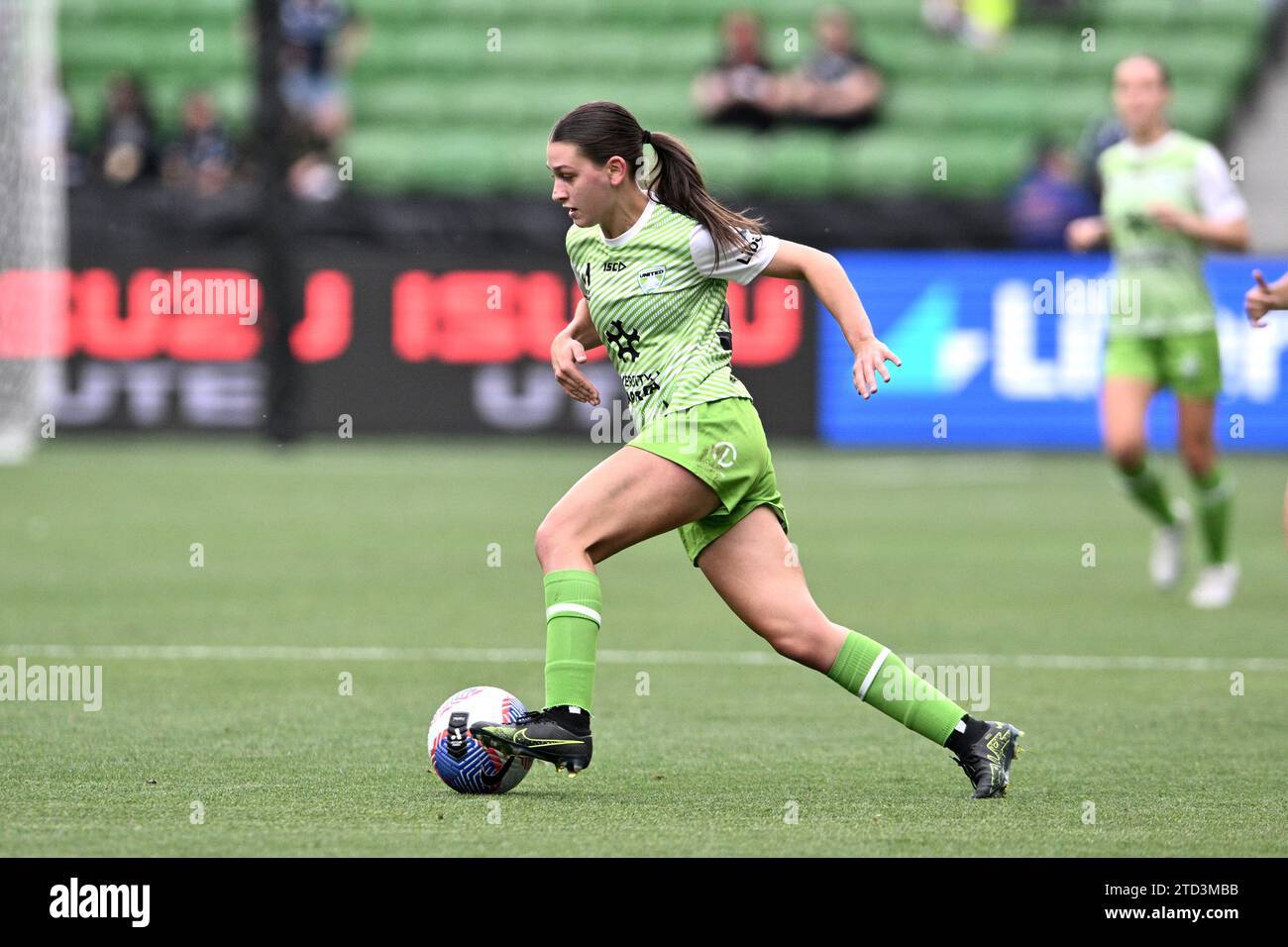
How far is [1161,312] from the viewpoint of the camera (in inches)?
420

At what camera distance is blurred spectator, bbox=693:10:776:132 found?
872 inches

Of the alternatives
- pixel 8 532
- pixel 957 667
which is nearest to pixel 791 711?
pixel 957 667

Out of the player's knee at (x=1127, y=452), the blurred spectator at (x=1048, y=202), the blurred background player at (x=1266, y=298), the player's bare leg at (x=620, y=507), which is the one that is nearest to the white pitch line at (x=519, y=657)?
the player's knee at (x=1127, y=452)

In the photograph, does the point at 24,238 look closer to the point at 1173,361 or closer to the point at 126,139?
the point at 126,139

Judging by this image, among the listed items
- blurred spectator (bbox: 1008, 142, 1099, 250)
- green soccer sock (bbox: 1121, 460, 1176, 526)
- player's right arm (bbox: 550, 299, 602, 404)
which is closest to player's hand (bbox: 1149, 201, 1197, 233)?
green soccer sock (bbox: 1121, 460, 1176, 526)

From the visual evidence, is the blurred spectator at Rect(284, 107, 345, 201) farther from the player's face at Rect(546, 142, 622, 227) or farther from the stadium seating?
the player's face at Rect(546, 142, 622, 227)

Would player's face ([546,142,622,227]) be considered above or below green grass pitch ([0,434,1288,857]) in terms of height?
above

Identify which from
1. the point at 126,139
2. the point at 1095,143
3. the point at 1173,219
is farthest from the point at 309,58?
the point at 1173,219

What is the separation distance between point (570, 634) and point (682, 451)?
1.75ft

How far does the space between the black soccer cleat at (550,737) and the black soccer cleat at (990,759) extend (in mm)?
984

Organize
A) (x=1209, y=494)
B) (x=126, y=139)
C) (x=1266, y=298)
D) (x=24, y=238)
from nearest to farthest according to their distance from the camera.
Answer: (x=1266, y=298) → (x=1209, y=494) → (x=24, y=238) → (x=126, y=139)

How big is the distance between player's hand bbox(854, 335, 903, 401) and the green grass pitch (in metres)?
1.04

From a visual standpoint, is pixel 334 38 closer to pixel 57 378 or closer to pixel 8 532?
pixel 57 378

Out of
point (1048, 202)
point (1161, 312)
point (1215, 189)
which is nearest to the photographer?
point (1215, 189)
